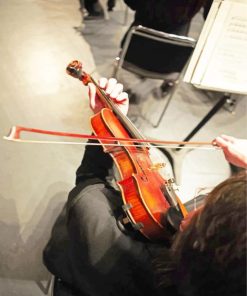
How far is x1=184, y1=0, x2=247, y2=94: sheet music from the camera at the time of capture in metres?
1.09

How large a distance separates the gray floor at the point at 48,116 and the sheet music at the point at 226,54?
2.29ft

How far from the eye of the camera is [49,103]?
2.14 meters

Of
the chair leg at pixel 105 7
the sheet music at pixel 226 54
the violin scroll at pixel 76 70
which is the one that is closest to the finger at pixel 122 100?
the violin scroll at pixel 76 70

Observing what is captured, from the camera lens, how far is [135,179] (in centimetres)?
101

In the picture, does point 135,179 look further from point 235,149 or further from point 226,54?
point 226,54

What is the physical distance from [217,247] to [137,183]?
1.48ft

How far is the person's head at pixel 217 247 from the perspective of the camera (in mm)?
542

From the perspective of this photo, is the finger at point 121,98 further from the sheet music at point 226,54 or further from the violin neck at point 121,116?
the sheet music at point 226,54

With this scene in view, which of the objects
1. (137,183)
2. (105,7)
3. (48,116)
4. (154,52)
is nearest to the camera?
(137,183)

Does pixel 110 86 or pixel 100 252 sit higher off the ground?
pixel 110 86

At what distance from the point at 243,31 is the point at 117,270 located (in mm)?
943

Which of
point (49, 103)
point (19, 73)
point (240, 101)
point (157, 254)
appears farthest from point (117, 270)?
point (240, 101)

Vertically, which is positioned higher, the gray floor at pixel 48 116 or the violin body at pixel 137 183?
the violin body at pixel 137 183

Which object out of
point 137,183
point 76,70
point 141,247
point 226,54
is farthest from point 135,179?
point 226,54
